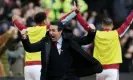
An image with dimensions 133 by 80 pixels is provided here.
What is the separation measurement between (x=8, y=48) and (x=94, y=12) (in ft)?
12.3

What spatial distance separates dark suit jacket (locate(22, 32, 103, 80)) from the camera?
9.88m

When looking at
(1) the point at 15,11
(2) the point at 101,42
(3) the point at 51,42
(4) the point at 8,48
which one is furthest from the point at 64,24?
(1) the point at 15,11

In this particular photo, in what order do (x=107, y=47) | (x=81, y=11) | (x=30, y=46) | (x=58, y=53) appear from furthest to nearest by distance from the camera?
(x=81, y=11), (x=107, y=47), (x=58, y=53), (x=30, y=46)

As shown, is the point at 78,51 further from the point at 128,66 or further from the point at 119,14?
the point at 119,14

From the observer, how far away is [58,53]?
9.97 meters

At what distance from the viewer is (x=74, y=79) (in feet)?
33.4

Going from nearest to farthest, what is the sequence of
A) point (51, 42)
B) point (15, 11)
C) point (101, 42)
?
point (51, 42) < point (101, 42) < point (15, 11)

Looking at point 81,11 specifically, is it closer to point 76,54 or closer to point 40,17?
point 40,17

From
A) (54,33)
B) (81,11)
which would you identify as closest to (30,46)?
(54,33)

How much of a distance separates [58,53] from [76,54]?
312 millimetres

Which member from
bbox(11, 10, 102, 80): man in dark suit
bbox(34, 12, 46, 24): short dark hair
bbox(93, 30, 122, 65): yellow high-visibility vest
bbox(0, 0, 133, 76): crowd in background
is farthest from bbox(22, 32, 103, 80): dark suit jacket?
bbox(0, 0, 133, 76): crowd in background

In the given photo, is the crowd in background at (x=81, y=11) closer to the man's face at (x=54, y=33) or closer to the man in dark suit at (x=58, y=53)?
the man in dark suit at (x=58, y=53)

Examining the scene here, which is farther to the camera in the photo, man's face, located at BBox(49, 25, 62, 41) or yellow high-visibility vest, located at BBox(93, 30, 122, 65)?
yellow high-visibility vest, located at BBox(93, 30, 122, 65)

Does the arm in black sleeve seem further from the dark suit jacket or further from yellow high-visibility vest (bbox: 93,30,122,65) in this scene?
yellow high-visibility vest (bbox: 93,30,122,65)
